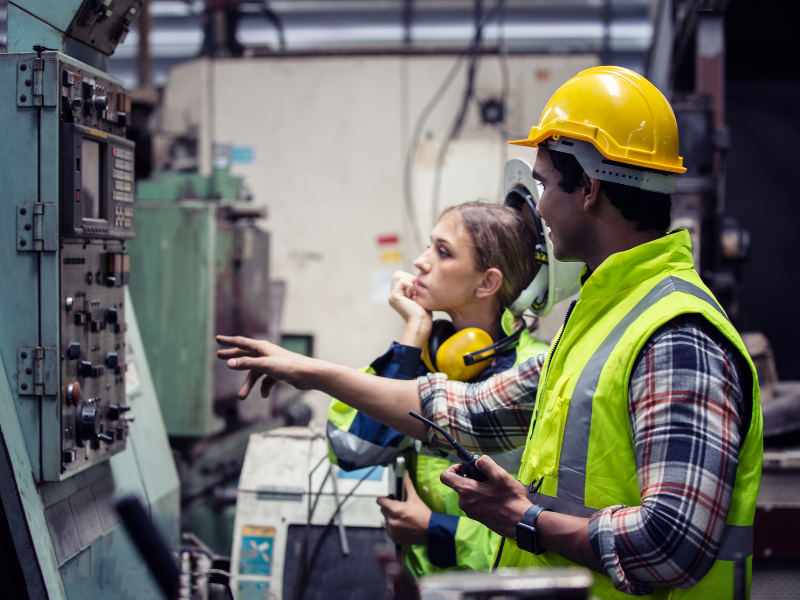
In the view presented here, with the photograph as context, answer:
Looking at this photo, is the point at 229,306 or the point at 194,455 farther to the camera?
the point at 229,306

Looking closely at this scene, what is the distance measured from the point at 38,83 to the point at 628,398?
1.40 meters

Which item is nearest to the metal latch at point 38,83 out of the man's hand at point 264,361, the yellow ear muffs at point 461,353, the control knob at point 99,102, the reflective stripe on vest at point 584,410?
the control knob at point 99,102

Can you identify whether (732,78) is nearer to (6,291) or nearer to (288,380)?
(288,380)

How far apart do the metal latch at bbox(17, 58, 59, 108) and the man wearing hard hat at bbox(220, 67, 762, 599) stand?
3.48ft

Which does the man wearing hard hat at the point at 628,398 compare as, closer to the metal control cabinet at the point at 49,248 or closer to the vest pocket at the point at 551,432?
the vest pocket at the point at 551,432

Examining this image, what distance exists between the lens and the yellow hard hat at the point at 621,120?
999 mm

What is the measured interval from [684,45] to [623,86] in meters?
2.42

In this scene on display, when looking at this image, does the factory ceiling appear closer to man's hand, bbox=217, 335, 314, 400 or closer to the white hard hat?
the white hard hat

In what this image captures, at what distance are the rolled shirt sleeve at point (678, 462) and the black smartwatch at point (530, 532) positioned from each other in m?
0.09

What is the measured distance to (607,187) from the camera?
1.02 m

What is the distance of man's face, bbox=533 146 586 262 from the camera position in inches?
41.5

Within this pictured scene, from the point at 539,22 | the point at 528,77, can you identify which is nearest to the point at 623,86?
the point at 528,77

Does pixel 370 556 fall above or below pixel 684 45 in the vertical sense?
below

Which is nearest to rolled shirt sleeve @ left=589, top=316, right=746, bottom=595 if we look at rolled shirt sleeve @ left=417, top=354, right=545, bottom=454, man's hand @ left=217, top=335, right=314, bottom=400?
rolled shirt sleeve @ left=417, top=354, right=545, bottom=454
